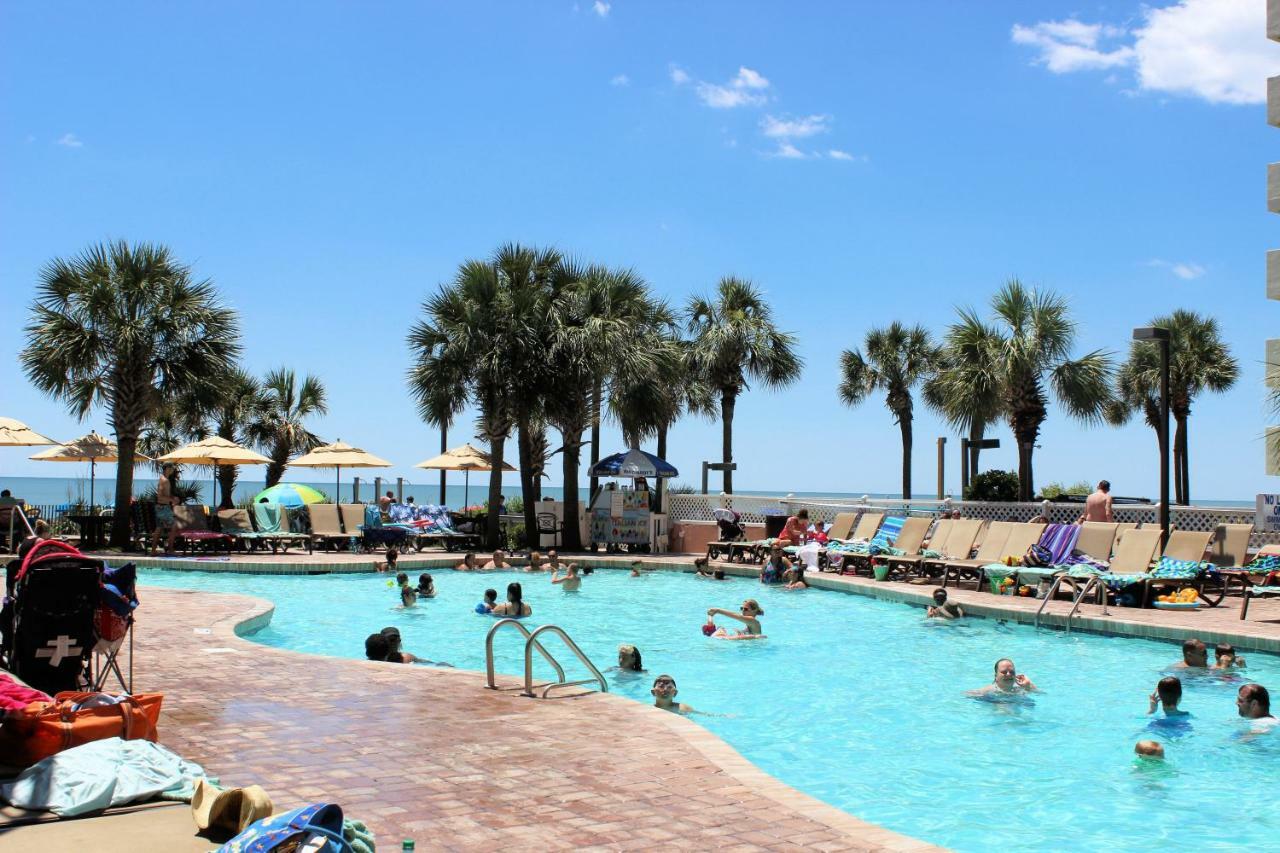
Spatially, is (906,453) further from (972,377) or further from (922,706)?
(922,706)

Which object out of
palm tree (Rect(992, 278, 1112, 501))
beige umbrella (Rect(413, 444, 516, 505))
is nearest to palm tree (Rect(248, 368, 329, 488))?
beige umbrella (Rect(413, 444, 516, 505))

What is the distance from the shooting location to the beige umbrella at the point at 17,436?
22656mm

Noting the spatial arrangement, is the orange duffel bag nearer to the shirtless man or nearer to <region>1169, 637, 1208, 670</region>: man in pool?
<region>1169, 637, 1208, 670</region>: man in pool

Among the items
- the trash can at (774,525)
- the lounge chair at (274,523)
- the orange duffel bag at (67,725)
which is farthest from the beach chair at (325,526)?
the orange duffel bag at (67,725)

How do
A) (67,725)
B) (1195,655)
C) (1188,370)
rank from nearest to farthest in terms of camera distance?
1. (67,725)
2. (1195,655)
3. (1188,370)

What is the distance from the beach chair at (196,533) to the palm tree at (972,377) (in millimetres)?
16683

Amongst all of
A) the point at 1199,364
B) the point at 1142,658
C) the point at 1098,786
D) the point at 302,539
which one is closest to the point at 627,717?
the point at 1098,786

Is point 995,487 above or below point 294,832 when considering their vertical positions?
above

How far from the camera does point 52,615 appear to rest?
6.28m

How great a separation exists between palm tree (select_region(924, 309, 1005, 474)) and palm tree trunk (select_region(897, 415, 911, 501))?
10582mm

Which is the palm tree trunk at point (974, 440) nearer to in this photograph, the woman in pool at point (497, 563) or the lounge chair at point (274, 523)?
the woman in pool at point (497, 563)

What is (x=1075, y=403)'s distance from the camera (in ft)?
86.7

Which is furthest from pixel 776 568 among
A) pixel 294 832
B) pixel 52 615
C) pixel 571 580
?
pixel 294 832

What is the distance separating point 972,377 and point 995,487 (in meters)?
3.67
